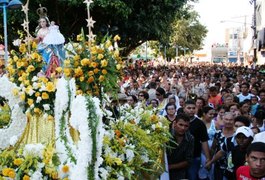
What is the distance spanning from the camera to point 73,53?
5309mm

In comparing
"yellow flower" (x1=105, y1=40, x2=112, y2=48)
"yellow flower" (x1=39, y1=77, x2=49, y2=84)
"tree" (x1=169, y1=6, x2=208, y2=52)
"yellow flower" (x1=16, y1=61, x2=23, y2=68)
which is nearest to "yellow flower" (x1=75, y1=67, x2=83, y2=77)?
"yellow flower" (x1=39, y1=77, x2=49, y2=84)

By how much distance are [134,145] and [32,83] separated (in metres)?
1.22

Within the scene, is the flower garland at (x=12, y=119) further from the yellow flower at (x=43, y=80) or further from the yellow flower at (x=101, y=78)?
the yellow flower at (x=101, y=78)

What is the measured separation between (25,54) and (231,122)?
328cm

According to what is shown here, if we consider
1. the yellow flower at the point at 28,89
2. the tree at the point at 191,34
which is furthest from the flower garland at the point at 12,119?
the tree at the point at 191,34

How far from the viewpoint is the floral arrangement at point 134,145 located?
15.3 ft

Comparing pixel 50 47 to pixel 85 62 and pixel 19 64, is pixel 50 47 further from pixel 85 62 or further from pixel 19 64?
pixel 85 62

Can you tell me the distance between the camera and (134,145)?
5.18 metres

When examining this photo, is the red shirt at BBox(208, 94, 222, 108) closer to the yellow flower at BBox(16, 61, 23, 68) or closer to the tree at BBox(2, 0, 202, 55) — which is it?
the yellow flower at BBox(16, 61, 23, 68)

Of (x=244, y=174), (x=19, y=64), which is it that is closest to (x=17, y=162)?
(x=19, y=64)

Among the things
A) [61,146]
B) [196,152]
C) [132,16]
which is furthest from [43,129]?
[132,16]

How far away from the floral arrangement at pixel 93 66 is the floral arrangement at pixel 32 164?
33.3 inches

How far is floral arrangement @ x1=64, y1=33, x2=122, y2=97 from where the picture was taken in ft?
17.0

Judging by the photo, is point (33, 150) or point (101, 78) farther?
point (101, 78)
